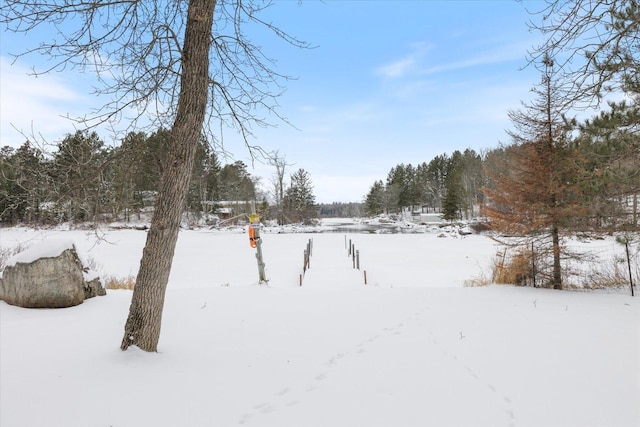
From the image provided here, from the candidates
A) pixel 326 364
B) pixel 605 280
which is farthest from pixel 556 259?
pixel 326 364

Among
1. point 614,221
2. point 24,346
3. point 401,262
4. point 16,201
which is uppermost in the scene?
point 16,201

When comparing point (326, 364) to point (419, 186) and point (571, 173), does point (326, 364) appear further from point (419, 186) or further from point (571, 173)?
point (419, 186)

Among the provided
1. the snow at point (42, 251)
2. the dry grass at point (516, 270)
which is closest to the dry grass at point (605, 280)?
the dry grass at point (516, 270)

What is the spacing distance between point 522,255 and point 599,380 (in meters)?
6.44

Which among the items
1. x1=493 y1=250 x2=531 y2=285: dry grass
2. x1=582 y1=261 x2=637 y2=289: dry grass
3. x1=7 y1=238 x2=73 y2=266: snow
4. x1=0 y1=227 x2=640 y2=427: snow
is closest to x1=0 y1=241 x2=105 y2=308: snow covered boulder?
x1=7 y1=238 x2=73 y2=266: snow

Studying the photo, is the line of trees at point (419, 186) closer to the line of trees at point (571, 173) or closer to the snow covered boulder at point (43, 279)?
the line of trees at point (571, 173)

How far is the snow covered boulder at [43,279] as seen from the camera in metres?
5.20

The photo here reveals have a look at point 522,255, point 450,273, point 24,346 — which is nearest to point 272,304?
point 24,346

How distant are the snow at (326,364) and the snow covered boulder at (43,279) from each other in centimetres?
25

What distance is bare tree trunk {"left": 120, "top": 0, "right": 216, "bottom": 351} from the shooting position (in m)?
3.32

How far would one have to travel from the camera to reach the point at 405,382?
3.04m

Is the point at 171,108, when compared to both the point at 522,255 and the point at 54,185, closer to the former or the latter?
the point at 54,185

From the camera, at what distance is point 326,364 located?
11.3 feet

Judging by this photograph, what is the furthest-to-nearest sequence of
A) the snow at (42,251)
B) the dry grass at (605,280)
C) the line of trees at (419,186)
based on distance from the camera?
1. the line of trees at (419,186)
2. the dry grass at (605,280)
3. the snow at (42,251)
